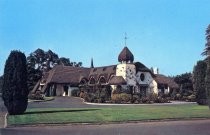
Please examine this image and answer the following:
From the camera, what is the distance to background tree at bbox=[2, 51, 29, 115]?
21.2 metres

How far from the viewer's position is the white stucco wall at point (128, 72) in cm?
5500

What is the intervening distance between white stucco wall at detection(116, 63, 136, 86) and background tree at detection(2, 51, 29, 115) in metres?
34.1

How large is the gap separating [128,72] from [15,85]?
116 feet

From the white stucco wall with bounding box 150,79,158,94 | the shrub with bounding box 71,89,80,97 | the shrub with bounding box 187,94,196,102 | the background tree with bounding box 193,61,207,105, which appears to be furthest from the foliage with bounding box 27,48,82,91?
the background tree with bounding box 193,61,207,105

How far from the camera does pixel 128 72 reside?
182 ft

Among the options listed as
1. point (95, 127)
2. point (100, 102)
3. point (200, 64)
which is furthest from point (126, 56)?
point (95, 127)

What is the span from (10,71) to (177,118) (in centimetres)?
962

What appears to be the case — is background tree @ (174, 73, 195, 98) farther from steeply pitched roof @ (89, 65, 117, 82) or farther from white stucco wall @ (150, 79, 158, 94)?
steeply pitched roof @ (89, 65, 117, 82)

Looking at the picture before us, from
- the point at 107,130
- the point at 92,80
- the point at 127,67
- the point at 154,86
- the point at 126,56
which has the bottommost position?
the point at 107,130

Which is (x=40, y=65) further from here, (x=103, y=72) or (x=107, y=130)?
(x=107, y=130)

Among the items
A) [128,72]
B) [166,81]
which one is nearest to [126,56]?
[128,72]

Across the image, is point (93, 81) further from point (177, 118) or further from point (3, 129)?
point (3, 129)

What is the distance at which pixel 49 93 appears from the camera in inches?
2258

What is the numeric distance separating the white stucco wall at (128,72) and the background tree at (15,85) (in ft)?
112
